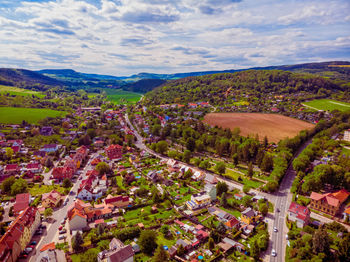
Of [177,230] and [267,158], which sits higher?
[267,158]

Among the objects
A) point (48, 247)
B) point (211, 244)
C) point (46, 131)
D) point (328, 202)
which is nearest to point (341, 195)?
point (328, 202)

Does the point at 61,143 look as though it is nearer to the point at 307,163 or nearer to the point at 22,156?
the point at 22,156

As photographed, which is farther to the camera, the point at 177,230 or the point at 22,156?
the point at 22,156

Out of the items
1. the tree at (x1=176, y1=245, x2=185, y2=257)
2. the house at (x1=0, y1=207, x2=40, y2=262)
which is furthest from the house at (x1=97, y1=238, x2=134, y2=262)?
the house at (x1=0, y1=207, x2=40, y2=262)

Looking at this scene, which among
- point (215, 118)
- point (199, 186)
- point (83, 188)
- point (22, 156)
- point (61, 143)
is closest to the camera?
point (83, 188)

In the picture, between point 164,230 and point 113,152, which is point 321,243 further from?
point 113,152

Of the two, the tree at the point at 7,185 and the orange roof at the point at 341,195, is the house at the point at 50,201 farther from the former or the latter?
the orange roof at the point at 341,195

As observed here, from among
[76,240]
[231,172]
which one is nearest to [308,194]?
[231,172]
